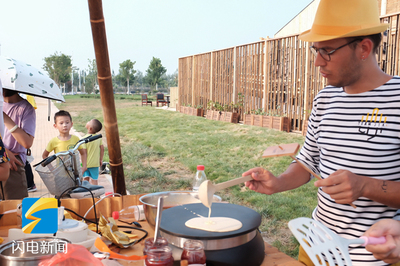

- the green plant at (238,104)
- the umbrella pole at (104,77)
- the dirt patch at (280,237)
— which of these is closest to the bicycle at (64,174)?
the umbrella pole at (104,77)

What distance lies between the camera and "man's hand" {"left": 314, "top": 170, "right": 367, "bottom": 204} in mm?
1217

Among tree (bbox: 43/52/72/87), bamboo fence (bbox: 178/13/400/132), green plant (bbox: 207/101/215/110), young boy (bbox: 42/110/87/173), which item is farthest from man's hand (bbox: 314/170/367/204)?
tree (bbox: 43/52/72/87)

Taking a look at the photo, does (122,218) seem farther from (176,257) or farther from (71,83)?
(71,83)

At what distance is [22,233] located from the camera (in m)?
1.30

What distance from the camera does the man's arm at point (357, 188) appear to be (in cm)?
122

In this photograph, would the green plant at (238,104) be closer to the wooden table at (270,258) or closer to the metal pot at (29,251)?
the wooden table at (270,258)

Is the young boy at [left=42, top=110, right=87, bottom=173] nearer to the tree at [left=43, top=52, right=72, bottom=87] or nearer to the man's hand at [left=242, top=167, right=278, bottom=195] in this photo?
the man's hand at [left=242, top=167, right=278, bottom=195]

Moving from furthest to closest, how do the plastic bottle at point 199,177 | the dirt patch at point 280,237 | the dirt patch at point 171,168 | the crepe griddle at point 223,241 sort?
the dirt patch at point 171,168, the dirt patch at point 280,237, the plastic bottle at point 199,177, the crepe griddle at point 223,241

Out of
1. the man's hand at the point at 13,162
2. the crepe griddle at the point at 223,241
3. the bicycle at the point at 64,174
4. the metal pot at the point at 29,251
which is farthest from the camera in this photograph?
the man's hand at the point at 13,162

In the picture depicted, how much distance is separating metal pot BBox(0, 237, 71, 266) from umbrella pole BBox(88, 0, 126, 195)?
1.07 metres

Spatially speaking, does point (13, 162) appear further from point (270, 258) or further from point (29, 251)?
point (270, 258)

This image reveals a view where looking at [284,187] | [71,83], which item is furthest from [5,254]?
[71,83]

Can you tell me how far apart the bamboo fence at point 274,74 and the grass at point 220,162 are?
109 centimetres

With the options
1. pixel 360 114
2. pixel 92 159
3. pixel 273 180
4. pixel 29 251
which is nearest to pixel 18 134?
pixel 92 159
